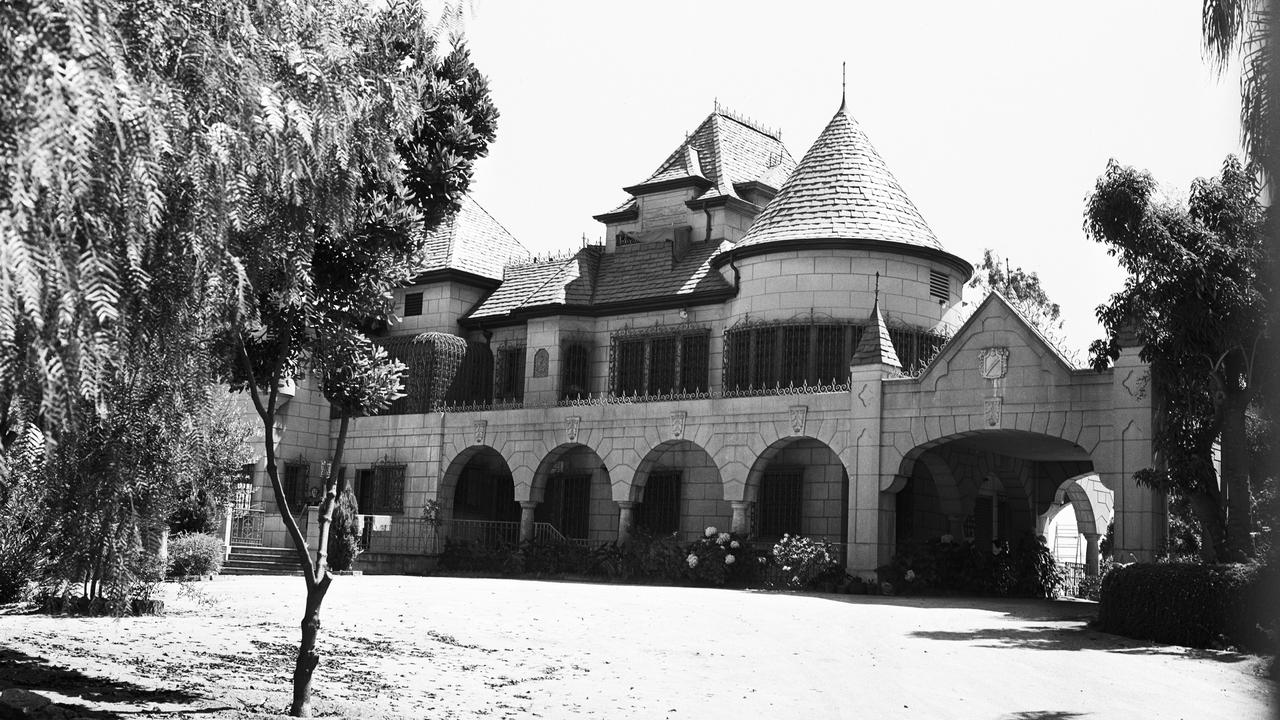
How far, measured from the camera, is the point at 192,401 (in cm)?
976

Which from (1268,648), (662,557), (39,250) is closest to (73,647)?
(39,250)

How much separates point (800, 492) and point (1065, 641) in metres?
13.2

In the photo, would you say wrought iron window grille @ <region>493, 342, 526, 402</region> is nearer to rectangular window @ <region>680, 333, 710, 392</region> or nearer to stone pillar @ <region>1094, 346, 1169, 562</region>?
rectangular window @ <region>680, 333, 710, 392</region>

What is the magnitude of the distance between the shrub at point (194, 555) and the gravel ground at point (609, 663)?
2.10 m

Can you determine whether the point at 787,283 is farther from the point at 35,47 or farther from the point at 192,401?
the point at 35,47

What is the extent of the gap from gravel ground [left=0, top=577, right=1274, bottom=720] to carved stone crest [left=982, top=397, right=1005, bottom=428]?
16.5 ft

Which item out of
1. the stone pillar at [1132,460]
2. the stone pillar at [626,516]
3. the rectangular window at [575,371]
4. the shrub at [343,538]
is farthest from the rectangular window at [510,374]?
the stone pillar at [1132,460]

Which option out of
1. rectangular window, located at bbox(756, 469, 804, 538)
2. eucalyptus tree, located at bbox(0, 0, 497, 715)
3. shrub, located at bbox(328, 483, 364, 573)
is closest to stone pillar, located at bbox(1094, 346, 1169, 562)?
rectangular window, located at bbox(756, 469, 804, 538)

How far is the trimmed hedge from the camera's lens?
632 inches

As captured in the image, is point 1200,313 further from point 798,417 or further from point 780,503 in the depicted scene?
point 780,503

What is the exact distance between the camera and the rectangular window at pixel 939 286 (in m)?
30.0

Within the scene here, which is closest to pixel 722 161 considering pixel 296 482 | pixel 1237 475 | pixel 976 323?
pixel 976 323

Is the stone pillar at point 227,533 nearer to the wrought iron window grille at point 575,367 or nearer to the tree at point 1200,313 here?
the wrought iron window grille at point 575,367

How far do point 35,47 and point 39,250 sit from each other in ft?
3.10
